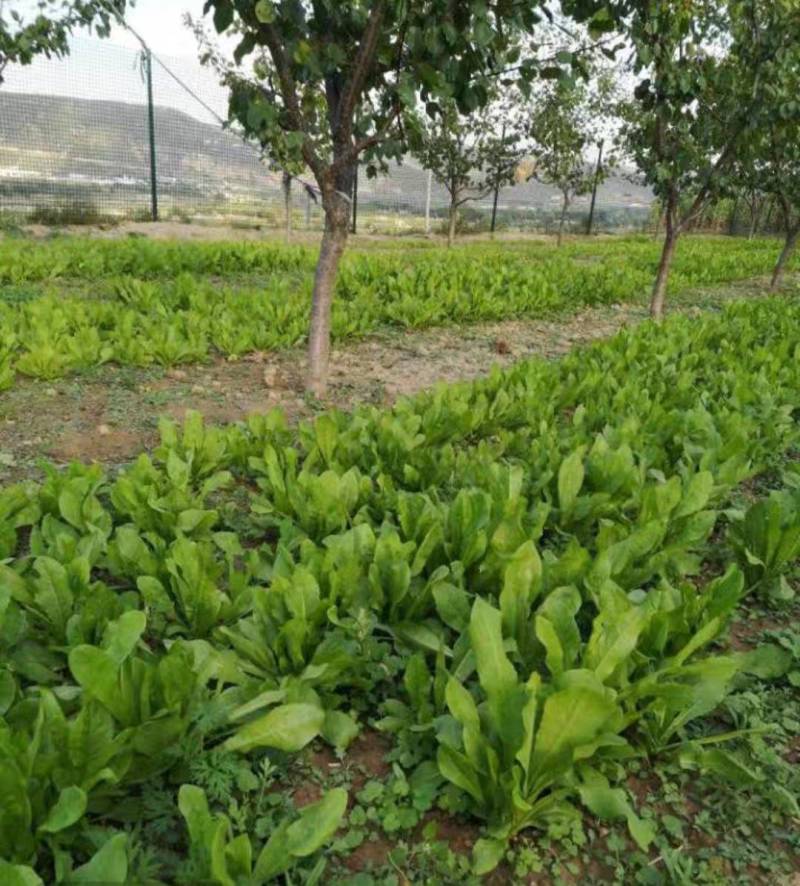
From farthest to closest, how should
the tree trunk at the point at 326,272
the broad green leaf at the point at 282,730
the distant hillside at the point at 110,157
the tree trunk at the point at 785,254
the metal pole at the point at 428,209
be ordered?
the metal pole at the point at 428,209 < the distant hillside at the point at 110,157 < the tree trunk at the point at 785,254 < the tree trunk at the point at 326,272 < the broad green leaf at the point at 282,730

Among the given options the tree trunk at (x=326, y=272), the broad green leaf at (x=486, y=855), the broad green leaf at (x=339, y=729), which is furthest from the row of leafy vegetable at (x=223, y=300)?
the broad green leaf at (x=486, y=855)

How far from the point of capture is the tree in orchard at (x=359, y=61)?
12.2 feet

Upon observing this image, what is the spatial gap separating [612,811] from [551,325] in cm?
725

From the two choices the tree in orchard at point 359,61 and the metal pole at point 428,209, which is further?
the metal pole at point 428,209

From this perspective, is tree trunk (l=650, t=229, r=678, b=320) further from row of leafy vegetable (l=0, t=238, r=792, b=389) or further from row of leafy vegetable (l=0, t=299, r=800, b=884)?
row of leafy vegetable (l=0, t=299, r=800, b=884)

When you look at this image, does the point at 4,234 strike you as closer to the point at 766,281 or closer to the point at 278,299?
the point at 278,299

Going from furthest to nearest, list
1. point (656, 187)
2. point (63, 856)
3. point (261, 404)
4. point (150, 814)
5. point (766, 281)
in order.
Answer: point (766, 281), point (656, 187), point (261, 404), point (150, 814), point (63, 856)

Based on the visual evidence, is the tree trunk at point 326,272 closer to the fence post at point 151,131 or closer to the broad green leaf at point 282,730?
the broad green leaf at point 282,730

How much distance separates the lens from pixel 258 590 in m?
2.04

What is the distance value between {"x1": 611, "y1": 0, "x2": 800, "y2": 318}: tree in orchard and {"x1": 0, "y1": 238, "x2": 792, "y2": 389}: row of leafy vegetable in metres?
1.89

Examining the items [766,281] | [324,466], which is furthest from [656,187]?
[766,281]

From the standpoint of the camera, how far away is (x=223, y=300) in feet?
22.8

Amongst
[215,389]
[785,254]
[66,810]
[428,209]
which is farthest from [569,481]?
[428,209]

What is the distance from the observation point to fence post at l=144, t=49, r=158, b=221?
16219 millimetres
